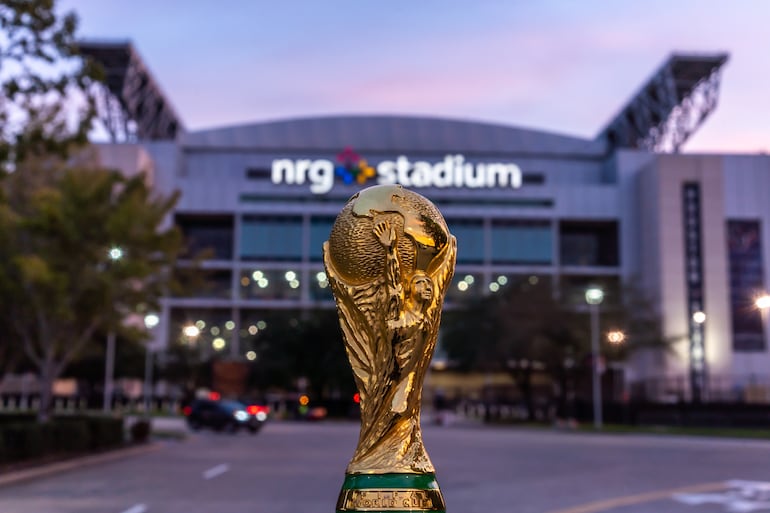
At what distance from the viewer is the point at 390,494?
252 centimetres

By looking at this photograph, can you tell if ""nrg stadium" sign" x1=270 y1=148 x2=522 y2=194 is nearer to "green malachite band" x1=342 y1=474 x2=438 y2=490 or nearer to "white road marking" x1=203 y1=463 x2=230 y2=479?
"white road marking" x1=203 y1=463 x2=230 y2=479

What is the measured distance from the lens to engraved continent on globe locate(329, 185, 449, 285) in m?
2.66

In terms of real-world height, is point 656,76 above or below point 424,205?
above

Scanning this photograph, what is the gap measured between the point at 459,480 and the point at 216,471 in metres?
5.76

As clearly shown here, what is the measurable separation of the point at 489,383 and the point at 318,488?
6133cm

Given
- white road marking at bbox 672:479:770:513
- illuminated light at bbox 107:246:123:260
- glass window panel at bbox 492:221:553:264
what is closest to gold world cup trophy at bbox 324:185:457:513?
white road marking at bbox 672:479:770:513

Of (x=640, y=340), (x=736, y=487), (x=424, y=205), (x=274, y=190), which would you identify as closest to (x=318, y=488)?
(x=736, y=487)

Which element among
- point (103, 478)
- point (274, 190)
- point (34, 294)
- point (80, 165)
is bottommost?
point (103, 478)

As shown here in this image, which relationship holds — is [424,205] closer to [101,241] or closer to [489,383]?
[101,241]

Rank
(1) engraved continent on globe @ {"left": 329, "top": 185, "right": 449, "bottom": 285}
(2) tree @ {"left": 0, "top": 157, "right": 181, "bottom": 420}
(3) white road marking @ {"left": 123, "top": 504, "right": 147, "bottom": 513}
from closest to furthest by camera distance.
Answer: (1) engraved continent on globe @ {"left": 329, "top": 185, "right": 449, "bottom": 285} → (3) white road marking @ {"left": 123, "top": 504, "right": 147, "bottom": 513} → (2) tree @ {"left": 0, "top": 157, "right": 181, "bottom": 420}

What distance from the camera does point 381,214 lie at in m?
2.65

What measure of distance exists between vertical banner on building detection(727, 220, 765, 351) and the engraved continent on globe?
212ft

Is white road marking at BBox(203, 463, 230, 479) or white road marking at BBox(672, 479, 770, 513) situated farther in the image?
white road marking at BBox(203, 463, 230, 479)

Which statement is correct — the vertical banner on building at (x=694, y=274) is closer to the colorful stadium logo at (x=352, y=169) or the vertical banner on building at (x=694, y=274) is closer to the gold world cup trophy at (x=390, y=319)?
the colorful stadium logo at (x=352, y=169)
